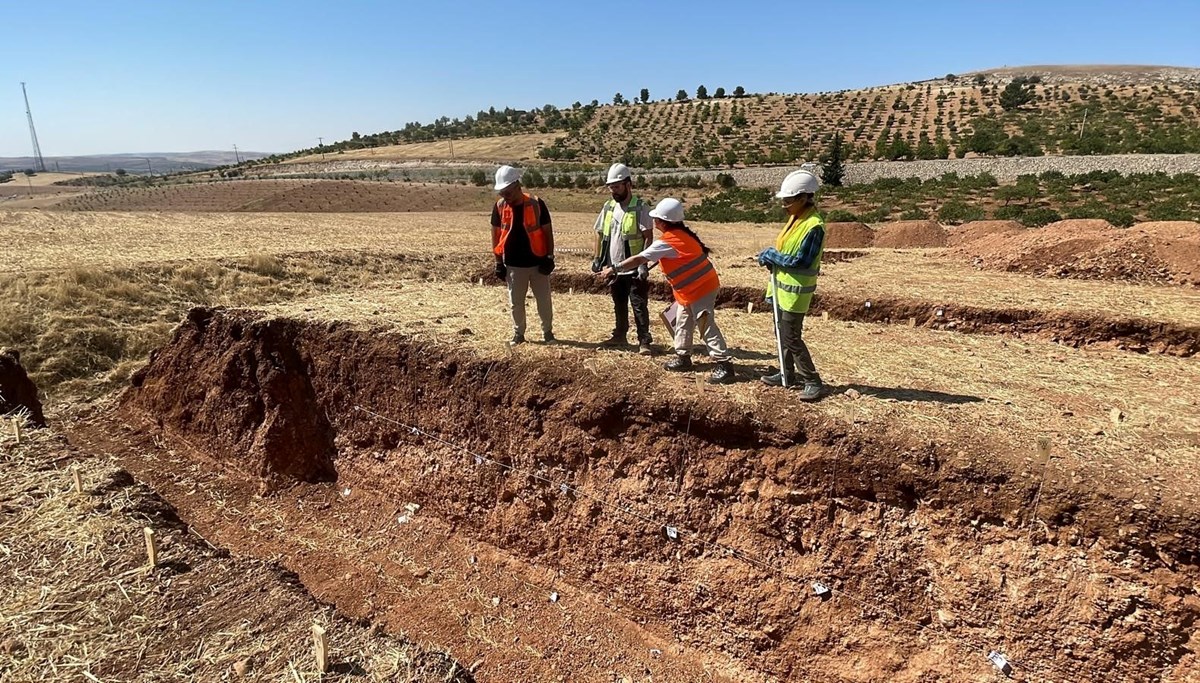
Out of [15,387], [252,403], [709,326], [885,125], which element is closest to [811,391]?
[709,326]

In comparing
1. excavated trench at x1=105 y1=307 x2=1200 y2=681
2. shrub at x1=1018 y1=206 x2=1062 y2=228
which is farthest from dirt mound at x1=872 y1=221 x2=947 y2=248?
excavated trench at x1=105 y1=307 x2=1200 y2=681

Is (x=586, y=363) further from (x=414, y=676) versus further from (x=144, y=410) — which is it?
(x=144, y=410)

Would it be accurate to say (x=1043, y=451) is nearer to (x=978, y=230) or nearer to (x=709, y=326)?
(x=709, y=326)

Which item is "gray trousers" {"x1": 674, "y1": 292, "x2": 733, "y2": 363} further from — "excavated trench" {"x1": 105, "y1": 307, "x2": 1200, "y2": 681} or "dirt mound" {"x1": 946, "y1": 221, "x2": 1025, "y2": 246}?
"dirt mound" {"x1": 946, "y1": 221, "x2": 1025, "y2": 246}

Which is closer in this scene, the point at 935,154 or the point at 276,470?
the point at 276,470

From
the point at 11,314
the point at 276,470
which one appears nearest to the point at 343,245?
the point at 11,314

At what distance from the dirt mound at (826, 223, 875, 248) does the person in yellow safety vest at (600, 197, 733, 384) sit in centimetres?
1412

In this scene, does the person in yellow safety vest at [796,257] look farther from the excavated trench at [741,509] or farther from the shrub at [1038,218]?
the shrub at [1038,218]

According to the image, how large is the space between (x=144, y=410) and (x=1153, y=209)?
30.0 metres

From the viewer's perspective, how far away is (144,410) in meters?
9.74

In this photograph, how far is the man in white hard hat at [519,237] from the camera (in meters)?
6.95

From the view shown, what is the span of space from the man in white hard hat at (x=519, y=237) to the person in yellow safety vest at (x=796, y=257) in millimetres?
2591

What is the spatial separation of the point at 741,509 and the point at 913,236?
50.1ft

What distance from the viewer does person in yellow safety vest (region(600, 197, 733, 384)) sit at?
20.1 feet
